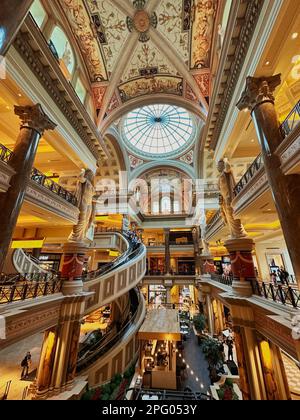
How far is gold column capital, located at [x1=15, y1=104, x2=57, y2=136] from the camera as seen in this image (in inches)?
208

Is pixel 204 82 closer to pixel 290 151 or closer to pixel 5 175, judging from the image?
pixel 290 151

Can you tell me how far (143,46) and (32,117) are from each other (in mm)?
7283

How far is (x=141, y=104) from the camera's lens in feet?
36.4

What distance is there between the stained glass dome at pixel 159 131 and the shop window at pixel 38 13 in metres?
10.1

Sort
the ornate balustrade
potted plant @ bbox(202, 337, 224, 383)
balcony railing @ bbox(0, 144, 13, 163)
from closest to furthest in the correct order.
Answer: balcony railing @ bbox(0, 144, 13, 163) < the ornate balustrade < potted plant @ bbox(202, 337, 224, 383)

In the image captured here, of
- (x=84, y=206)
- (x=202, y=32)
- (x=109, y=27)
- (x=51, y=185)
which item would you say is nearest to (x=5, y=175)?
(x=51, y=185)

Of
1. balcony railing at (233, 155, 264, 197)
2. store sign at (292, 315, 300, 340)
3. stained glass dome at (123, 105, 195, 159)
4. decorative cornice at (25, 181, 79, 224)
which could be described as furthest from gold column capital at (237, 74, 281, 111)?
stained glass dome at (123, 105, 195, 159)

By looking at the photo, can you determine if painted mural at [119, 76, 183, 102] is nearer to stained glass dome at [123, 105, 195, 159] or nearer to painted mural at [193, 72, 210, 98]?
painted mural at [193, 72, 210, 98]

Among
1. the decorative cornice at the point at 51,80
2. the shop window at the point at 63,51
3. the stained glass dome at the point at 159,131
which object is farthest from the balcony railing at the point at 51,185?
the stained glass dome at the point at 159,131

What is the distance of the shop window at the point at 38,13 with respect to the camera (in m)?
6.19

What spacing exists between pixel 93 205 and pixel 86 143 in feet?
9.50

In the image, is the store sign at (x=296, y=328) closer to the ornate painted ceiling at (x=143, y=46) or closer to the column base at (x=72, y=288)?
the column base at (x=72, y=288)

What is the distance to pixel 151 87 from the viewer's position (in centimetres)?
1087

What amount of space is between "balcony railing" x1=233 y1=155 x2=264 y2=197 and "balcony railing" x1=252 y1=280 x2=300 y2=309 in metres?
2.93
